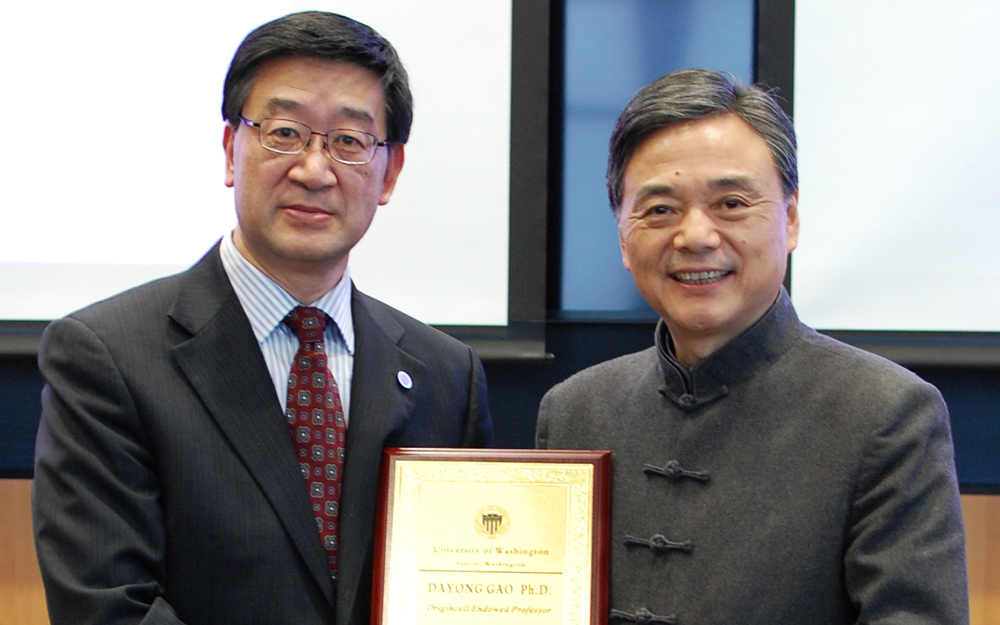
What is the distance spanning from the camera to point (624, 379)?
180cm

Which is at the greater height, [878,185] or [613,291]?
[878,185]

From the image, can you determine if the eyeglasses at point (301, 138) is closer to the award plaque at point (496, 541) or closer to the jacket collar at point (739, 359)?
the award plaque at point (496, 541)

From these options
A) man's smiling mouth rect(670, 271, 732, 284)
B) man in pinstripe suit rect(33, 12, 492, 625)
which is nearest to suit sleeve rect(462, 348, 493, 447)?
man in pinstripe suit rect(33, 12, 492, 625)

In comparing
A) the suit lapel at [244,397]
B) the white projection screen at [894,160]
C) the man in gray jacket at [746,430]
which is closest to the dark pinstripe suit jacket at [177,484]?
the suit lapel at [244,397]

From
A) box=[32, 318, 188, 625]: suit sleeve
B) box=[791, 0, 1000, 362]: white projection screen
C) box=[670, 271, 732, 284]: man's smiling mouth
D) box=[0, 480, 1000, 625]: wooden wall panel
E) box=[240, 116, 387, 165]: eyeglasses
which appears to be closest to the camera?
box=[32, 318, 188, 625]: suit sleeve

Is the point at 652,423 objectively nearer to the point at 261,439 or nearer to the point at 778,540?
the point at 778,540

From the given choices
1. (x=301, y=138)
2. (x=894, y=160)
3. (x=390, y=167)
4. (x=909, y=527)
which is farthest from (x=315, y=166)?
(x=894, y=160)

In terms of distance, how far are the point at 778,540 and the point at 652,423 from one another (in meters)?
0.28

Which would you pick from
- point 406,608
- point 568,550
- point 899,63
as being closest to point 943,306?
point 899,63

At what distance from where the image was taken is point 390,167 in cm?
185

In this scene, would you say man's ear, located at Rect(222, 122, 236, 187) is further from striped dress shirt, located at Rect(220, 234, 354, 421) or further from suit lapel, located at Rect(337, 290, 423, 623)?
suit lapel, located at Rect(337, 290, 423, 623)

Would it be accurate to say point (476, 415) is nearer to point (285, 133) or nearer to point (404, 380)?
point (404, 380)

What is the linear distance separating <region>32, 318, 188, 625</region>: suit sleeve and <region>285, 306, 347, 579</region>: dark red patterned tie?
0.23 meters

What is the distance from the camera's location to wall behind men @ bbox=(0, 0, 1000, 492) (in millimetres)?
2850
